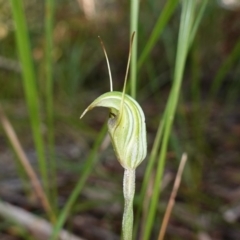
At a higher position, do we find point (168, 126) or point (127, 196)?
point (168, 126)

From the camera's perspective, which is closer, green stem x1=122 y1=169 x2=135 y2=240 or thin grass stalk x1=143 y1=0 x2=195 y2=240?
green stem x1=122 y1=169 x2=135 y2=240

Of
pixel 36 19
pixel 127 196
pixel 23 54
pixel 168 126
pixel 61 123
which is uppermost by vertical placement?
pixel 36 19

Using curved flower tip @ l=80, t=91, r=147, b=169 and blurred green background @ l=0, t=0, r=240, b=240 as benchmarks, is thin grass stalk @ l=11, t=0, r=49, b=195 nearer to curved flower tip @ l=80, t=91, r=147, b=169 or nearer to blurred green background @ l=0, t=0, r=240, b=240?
blurred green background @ l=0, t=0, r=240, b=240

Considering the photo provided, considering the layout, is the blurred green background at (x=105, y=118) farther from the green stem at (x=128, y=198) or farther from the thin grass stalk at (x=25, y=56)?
the green stem at (x=128, y=198)

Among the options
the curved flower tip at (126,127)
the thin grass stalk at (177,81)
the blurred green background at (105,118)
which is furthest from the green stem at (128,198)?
the blurred green background at (105,118)

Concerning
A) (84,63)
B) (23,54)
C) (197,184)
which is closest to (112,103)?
(23,54)

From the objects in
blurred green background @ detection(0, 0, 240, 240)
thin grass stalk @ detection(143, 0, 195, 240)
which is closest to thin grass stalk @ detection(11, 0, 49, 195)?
blurred green background @ detection(0, 0, 240, 240)

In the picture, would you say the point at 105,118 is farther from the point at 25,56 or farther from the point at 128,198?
the point at 128,198

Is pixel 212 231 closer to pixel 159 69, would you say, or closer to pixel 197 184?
pixel 197 184
